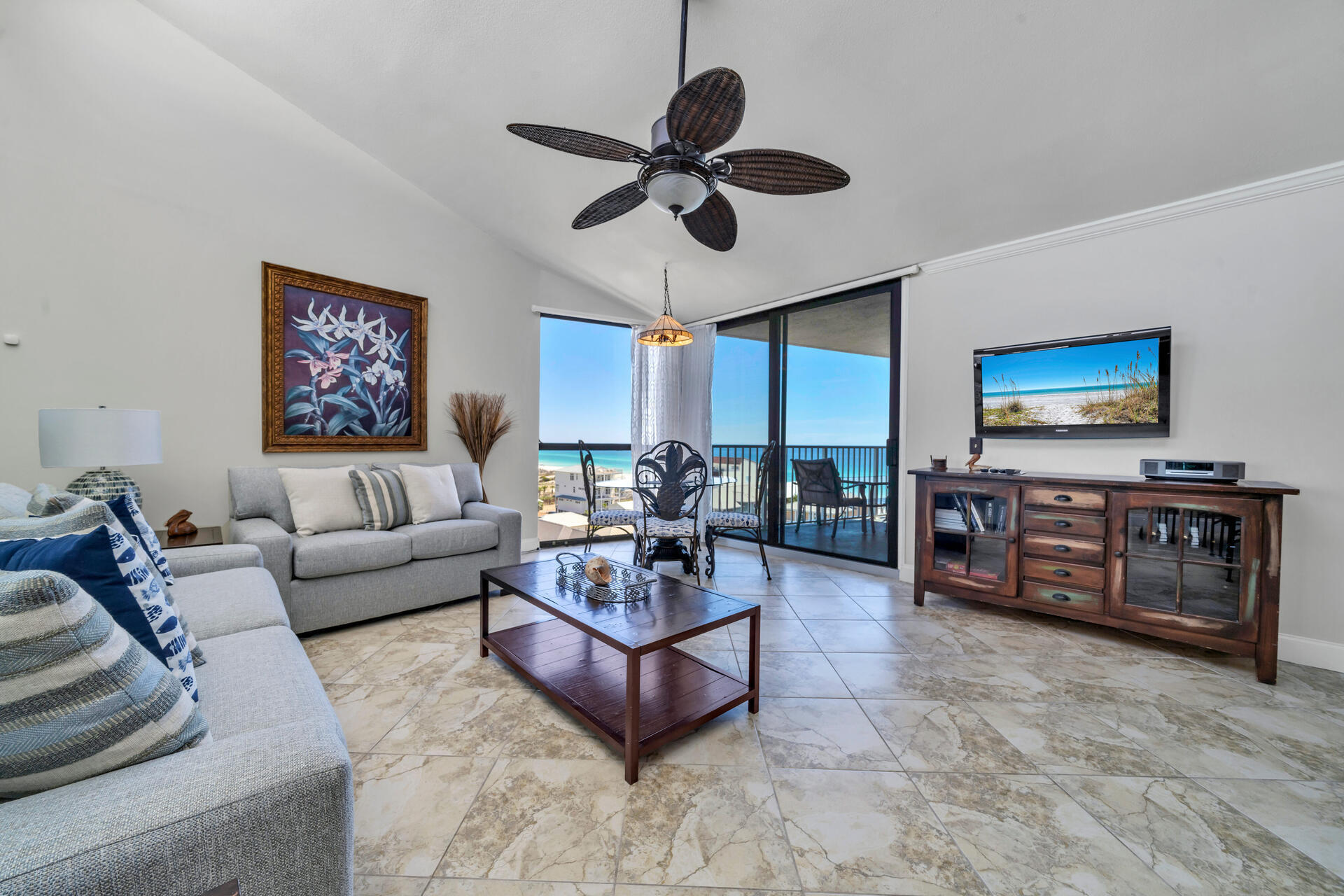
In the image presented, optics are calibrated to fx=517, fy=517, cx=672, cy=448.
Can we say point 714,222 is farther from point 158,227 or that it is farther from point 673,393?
point 158,227

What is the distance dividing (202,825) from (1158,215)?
416 centimetres

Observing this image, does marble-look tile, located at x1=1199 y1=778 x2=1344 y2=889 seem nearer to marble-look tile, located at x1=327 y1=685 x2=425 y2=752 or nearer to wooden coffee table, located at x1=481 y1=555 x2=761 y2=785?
wooden coffee table, located at x1=481 y1=555 x2=761 y2=785

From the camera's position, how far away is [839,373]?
4270mm

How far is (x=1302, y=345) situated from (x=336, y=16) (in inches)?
192

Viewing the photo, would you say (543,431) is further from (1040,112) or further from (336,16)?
(1040,112)

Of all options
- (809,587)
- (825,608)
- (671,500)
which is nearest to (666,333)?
(671,500)

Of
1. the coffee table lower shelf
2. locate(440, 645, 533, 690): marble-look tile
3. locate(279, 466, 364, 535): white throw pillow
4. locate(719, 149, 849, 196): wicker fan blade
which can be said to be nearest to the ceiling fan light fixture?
locate(719, 149, 849, 196): wicker fan blade

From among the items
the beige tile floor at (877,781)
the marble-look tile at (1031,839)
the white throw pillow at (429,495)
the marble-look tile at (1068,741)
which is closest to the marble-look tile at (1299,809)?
the beige tile floor at (877,781)

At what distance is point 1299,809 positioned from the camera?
147 centimetres

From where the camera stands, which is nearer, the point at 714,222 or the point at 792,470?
the point at 714,222

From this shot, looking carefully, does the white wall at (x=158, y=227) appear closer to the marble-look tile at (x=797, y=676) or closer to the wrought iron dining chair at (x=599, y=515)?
the wrought iron dining chair at (x=599, y=515)

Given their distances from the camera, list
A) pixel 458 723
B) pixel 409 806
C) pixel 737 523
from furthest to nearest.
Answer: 1. pixel 737 523
2. pixel 458 723
3. pixel 409 806

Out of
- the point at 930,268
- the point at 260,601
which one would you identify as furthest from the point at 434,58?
the point at 930,268

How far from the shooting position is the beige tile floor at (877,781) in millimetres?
1263
